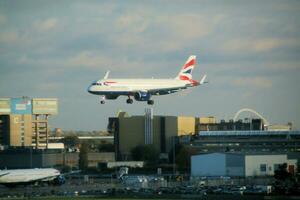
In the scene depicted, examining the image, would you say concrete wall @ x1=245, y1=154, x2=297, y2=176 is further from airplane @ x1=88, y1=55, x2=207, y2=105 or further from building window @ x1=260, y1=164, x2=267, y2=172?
airplane @ x1=88, y1=55, x2=207, y2=105

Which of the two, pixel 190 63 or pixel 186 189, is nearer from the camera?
pixel 186 189

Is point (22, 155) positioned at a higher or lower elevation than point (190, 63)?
lower

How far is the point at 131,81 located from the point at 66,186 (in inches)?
1060

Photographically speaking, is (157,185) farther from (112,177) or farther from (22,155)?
(22,155)

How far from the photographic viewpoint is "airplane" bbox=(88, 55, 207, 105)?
156 meters

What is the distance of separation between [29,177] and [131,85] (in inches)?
1013

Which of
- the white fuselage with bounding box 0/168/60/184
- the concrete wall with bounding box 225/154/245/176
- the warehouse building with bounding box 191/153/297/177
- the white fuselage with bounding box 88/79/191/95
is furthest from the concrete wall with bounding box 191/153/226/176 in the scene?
the white fuselage with bounding box 0/168/60/184

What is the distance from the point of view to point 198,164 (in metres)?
170

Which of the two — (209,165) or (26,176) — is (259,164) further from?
(26,176)

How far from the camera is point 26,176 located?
144 m

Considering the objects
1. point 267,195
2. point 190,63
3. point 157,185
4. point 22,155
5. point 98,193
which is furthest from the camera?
point 22,155

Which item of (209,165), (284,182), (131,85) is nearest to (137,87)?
(131,85)

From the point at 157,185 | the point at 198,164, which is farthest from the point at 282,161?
the point at 157,185

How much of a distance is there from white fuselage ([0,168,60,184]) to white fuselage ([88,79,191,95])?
55.1ft
